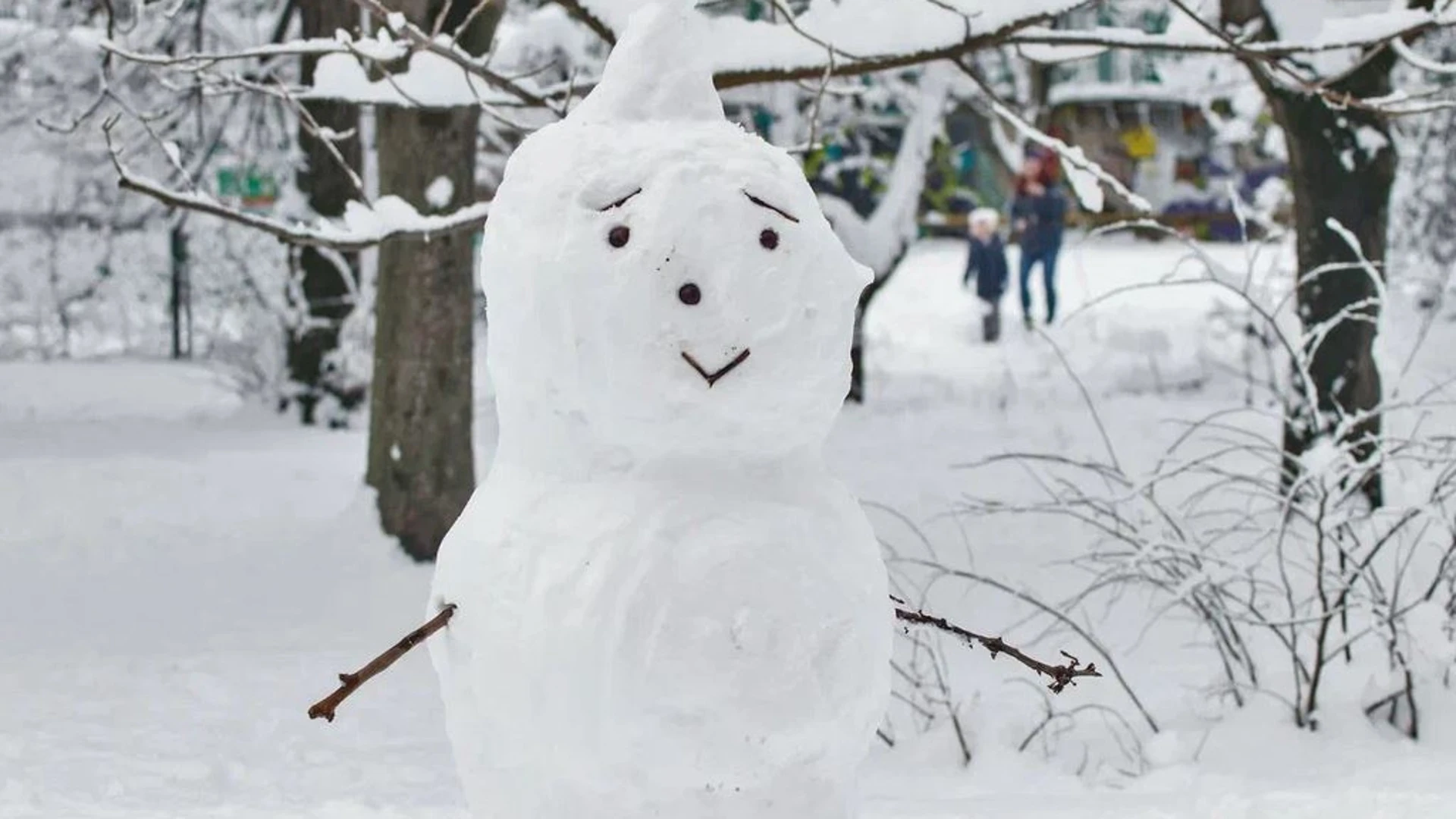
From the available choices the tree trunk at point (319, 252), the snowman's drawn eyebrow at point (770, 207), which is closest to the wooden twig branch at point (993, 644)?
the snowman's drawn eyebrow at point (770, 207)

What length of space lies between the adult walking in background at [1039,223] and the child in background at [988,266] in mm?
311

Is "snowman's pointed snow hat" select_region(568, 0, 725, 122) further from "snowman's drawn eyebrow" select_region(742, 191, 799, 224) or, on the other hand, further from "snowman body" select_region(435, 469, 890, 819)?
"snowman body" select_region(435, 469, 890, 819)

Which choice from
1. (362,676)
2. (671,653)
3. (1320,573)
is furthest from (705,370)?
(1320,573)

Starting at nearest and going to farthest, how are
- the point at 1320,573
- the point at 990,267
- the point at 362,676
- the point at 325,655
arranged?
the point at 362,676, the point at 1320,573, the point at 325,655, the point at 990,267

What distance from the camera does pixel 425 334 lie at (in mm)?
6766

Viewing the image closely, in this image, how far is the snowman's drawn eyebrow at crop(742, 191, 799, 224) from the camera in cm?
254

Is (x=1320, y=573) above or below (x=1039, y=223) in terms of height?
below

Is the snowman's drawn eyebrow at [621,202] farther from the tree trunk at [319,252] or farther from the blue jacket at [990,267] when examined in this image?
the blue jacket at [990,267]

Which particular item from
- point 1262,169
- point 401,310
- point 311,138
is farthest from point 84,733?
point 1262,169

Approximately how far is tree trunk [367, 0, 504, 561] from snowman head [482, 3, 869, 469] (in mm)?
4124

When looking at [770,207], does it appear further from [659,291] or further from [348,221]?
[348,221]

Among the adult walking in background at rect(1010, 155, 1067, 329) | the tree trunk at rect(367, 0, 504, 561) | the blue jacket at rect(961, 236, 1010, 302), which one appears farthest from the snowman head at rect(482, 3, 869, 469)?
the adult walking in background at rect(1010, 155, 1067, 329)

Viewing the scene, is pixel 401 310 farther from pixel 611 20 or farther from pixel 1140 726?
pixel 1140 726

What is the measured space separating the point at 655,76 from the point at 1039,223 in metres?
13.5
